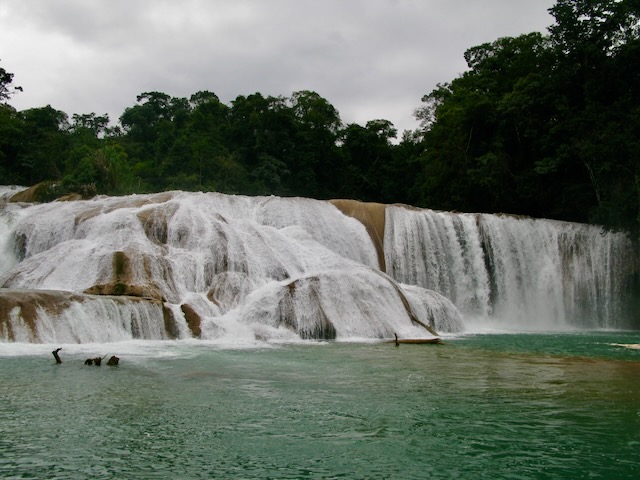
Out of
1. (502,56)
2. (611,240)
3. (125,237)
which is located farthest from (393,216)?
(502,56)

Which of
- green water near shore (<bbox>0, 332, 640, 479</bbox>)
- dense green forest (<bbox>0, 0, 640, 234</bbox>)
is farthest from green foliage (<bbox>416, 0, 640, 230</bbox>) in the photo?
green water near shore (<bbox>0, 332, 640, 479</bbox>)

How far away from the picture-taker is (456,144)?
1481 inches

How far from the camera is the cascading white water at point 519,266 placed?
89.9 feet

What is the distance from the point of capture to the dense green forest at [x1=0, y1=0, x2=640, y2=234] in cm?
3088

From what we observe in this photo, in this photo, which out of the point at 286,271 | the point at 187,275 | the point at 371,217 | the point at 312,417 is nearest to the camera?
the point at 312,417

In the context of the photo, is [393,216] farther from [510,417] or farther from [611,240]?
[510,417]

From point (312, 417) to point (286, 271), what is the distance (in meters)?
12.4

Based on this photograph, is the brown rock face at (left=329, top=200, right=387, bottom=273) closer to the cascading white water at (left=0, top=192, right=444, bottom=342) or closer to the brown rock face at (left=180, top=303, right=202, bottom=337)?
the cascading white water at (left=0, top=192, right=444, bottom=342)

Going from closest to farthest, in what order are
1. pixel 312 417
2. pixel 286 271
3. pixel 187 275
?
pixel 312 417, pixel 187 275, pixel 286 271

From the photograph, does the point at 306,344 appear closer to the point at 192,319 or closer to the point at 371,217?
the point at 192,319

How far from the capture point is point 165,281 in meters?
18.2

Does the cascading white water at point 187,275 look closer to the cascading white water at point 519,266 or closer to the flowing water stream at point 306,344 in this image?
the flowing water stream at point 306,344

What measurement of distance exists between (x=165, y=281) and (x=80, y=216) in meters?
5.61

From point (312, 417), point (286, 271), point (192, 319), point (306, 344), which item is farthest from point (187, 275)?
point (312, 417)
